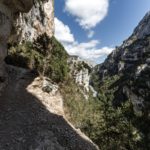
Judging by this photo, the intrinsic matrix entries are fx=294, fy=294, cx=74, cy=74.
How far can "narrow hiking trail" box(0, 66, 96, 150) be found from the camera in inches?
827

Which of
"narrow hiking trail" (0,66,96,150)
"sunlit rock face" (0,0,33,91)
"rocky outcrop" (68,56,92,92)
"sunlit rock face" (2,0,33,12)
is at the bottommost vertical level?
"narrow hiking trail" (0,66,96,150)

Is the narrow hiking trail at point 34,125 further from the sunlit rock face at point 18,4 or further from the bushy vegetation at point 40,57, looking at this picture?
the bushy vegetation at point 40,57

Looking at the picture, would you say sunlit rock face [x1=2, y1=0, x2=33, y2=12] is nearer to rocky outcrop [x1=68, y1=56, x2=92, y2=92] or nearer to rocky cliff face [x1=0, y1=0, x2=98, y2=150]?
rocky cliff face [x1=0, y1=0, x2=98, y2=150]

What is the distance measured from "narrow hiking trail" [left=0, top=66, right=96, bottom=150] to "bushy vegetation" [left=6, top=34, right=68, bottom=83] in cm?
1188

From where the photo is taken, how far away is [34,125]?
933 inches

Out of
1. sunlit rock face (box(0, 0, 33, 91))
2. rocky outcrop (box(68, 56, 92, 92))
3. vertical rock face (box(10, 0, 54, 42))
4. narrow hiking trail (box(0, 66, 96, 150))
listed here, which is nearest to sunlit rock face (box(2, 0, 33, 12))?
sunlit rock face (box(0, 0, 33, 91))

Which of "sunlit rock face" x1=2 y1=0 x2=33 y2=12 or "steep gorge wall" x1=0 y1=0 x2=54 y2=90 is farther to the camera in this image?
"sunlit rock face" x1=2 y1=0 x2=33 y2=12

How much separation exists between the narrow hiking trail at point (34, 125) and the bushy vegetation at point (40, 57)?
468 inches

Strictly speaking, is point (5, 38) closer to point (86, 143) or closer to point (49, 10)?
point (86, 143)

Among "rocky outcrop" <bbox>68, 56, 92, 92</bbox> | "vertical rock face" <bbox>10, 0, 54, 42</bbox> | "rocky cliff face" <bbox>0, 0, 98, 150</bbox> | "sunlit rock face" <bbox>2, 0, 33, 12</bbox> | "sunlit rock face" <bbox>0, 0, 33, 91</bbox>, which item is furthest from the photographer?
"rocky outcrop" <bbox>68, 56, 92, 92</bbox>

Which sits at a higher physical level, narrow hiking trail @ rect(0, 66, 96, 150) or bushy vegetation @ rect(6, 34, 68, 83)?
bushy vegetation @ rect(6, 34, 68, 83)

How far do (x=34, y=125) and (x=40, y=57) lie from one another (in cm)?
4222

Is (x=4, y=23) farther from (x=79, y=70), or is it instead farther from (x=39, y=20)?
(x=79, y=70)

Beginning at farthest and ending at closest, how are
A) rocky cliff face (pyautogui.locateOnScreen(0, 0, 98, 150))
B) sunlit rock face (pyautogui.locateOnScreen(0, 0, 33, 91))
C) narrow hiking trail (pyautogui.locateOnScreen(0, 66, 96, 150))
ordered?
sunlit rock face (pyautogui.locateOnScreen(0, 0, 33, 91))
rocky cliff face (pyautogui.locateOnScreen(0, 0, 98, 150))
narrow hiking trail (pyautogui.locateOnScreen(0, 66, 96, 150))
